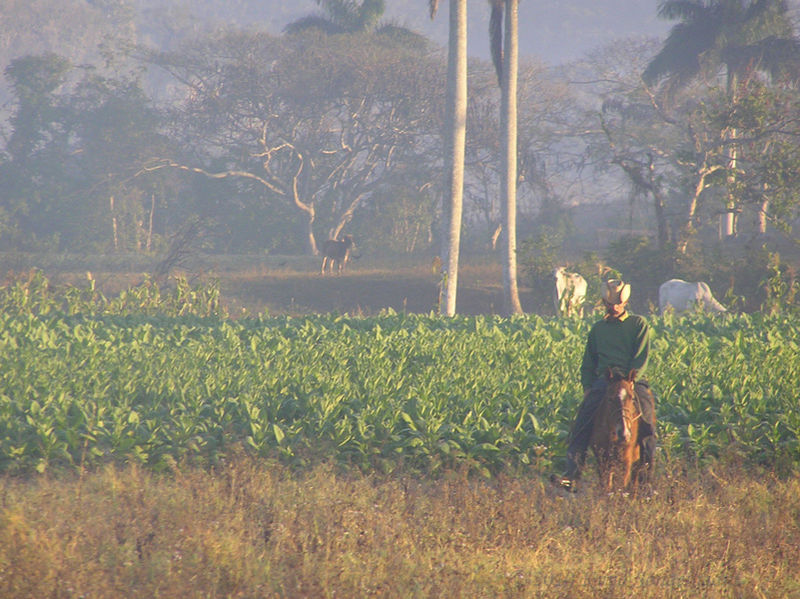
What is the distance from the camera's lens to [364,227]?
3669 centimetres

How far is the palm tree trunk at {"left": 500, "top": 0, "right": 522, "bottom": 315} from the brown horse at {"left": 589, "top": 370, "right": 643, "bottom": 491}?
14.6m

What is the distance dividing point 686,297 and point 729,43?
1490cm

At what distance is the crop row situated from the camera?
6789 mm

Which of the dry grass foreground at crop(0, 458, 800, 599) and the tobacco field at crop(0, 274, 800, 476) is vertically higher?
the tobacco field at crop(0, 274, 800, 476)

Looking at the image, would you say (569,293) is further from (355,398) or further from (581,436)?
(581,436)

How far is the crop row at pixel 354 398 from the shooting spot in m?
6.79

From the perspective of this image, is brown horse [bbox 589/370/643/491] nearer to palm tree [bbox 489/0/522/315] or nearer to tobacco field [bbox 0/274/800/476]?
tobacco field [bbox 0/274/800/476]

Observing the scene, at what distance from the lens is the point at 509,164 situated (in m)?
21.0

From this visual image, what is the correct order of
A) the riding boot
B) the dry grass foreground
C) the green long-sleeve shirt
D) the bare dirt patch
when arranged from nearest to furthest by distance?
1. the dry grass foreground
2. the green long-sleeve shirt
3. the riding boot
4. the bare dirt patch

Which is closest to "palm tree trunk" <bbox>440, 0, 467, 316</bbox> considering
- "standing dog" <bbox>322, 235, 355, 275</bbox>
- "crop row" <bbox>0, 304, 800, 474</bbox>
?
"standing dog" <bbox>322, 235, 355, 275</bbox>

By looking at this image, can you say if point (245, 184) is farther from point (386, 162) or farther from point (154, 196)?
point (386, 162)

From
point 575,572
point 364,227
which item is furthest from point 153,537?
point 364,227

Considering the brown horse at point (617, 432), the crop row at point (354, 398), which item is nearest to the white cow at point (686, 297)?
the crop row at point (354, 398)

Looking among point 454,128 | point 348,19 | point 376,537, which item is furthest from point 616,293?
point 348,19
